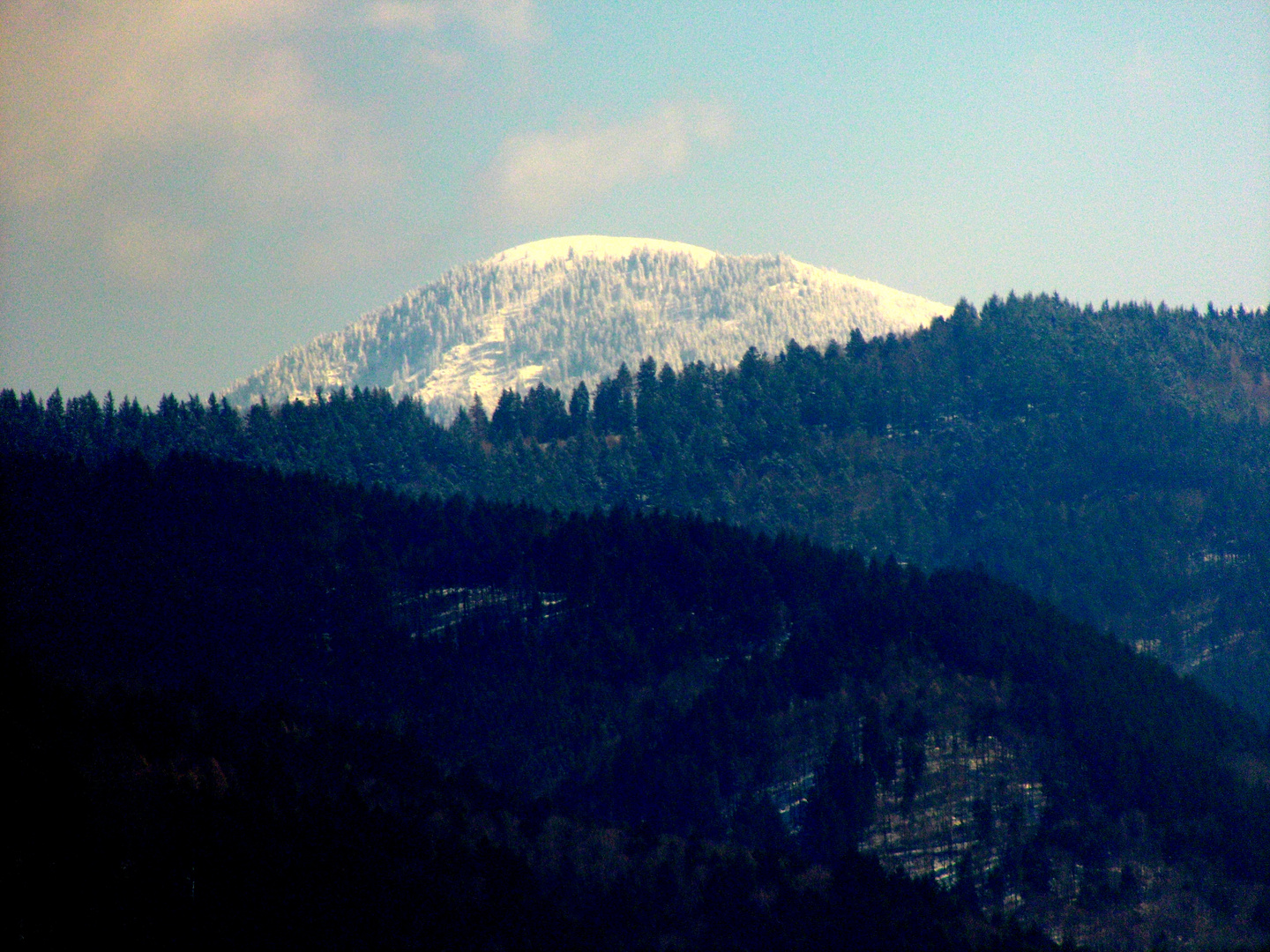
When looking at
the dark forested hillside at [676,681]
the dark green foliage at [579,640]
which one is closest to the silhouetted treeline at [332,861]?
the dark forested hillside at [676,681]

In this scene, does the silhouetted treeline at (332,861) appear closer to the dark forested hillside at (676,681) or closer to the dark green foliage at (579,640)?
the dark forested hillside at (676,681)

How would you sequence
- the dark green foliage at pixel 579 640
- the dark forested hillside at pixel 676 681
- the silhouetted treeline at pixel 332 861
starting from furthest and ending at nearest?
the dark green foliage at pixel 579 640, the dark forested hillside at pixel 676 681, the silhouetted treeline at pixel 332 861

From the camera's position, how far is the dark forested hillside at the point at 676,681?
115625 mm

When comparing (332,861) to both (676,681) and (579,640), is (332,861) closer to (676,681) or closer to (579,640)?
(676,681)

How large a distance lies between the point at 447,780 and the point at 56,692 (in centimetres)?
2620

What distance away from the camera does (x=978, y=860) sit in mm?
116438

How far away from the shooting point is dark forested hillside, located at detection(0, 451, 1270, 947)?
116 m

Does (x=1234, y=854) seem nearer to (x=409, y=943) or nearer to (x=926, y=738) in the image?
(x=926, y=738)

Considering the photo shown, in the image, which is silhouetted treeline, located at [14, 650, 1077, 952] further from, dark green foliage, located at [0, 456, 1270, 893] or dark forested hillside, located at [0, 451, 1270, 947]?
dark green foliage, located at [0, 456, 1270, 893]

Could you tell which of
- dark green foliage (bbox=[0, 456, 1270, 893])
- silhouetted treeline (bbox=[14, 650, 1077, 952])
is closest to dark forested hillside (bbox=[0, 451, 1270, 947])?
dark green foliage (bbox=[0, 456, 1270, 893])

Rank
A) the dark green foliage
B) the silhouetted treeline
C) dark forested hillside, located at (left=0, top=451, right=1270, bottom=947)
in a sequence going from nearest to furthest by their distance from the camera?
the silhouetted treeline → dark forested hillside, located at (left=0, top=451, right=1270, bottom=947) → the dark green foliage

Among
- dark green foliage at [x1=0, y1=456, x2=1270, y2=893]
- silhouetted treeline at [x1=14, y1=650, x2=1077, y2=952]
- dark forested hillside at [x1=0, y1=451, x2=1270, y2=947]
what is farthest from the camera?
dark green foliage at [x1=0, y1=456, x2=1270, y2=893]

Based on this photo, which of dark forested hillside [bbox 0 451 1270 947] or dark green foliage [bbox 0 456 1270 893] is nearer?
A: dark forested hillside [bbox 0 451 1270 947]

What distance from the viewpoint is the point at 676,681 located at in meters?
132
